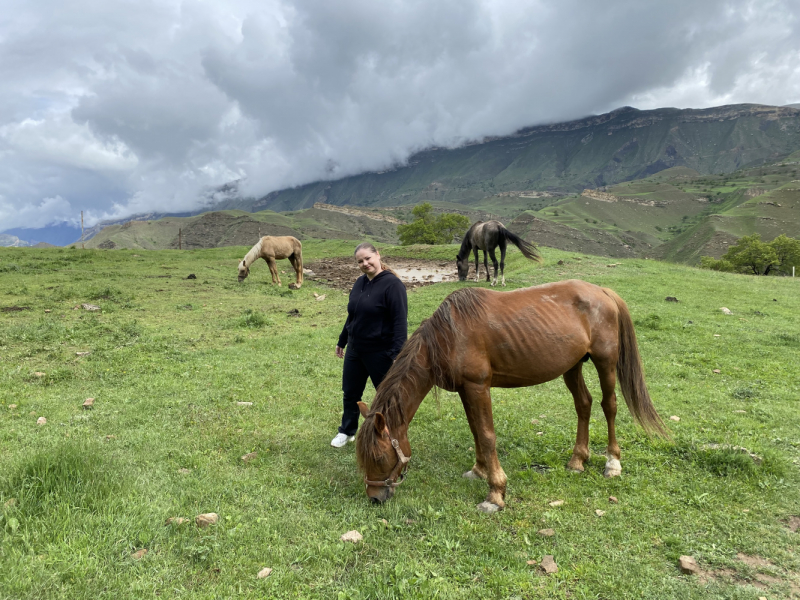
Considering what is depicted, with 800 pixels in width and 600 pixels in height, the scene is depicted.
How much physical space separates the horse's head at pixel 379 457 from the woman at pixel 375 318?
111 cm

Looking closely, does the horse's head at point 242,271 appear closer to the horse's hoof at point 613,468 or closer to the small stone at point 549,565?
the horse's hoof at point 613,468

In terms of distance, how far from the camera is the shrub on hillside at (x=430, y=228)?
185 ft

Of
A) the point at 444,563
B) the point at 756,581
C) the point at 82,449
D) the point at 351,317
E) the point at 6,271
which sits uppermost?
the point at 6,271

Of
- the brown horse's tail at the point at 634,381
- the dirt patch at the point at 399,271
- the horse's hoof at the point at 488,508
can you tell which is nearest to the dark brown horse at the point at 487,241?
the dirt patch at the point at 399,271

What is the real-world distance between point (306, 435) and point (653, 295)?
1453cm

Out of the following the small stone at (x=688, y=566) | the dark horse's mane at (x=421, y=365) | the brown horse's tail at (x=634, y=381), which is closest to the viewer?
the small stone at (x=688, y=566)

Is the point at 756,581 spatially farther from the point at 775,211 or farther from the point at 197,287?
the point at 775,211

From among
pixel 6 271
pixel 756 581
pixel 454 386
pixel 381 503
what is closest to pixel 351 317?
pixel 454 386

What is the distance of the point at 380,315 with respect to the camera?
4.98 meters

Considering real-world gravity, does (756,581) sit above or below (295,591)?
below

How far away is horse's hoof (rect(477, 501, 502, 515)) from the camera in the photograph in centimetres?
404

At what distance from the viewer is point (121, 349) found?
8.53 metres

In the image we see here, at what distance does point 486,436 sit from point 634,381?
2307 mm

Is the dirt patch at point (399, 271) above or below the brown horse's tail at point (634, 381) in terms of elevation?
above
